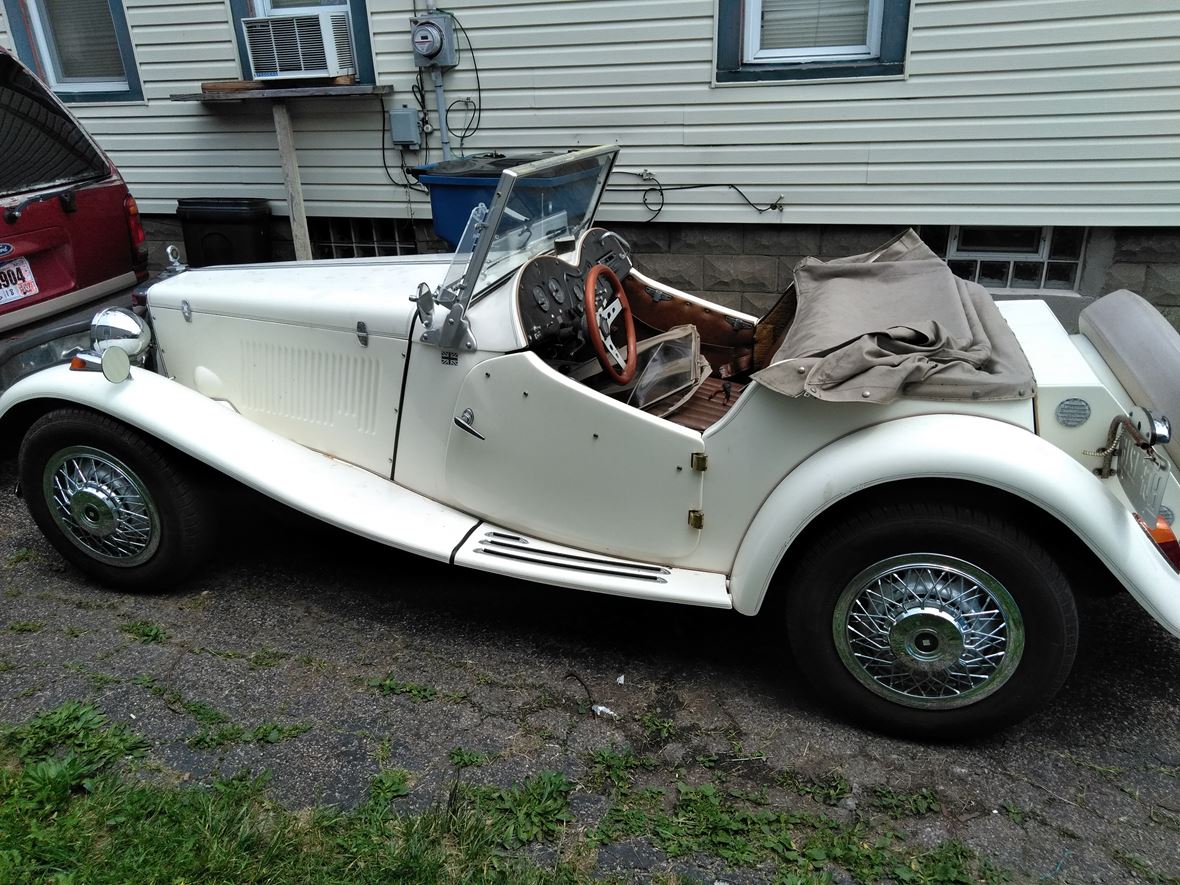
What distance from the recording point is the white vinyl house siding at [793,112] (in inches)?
230

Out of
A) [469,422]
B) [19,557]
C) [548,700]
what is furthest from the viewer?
[19,557]

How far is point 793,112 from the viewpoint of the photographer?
6410 millimetres

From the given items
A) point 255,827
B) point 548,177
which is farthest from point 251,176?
point 255,827

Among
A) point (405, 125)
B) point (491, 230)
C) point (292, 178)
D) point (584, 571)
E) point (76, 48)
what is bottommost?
point (584, 571)

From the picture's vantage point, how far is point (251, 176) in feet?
26.2

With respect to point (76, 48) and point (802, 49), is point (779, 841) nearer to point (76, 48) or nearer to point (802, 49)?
point (802, 49)

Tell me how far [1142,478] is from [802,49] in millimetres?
4822

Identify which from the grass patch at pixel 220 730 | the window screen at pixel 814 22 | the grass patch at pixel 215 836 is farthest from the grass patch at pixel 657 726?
the window screen at pixel 814 22

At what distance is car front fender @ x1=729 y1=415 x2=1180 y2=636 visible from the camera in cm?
256

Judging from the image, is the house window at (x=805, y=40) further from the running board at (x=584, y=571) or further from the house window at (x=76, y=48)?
the house window at (x=76, y=48)

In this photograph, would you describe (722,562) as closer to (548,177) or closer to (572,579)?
(572,579)

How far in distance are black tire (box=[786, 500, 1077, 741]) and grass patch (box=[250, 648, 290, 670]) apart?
1889mm

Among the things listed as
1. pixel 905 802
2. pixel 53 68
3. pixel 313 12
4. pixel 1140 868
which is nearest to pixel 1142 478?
pixel 1140 868

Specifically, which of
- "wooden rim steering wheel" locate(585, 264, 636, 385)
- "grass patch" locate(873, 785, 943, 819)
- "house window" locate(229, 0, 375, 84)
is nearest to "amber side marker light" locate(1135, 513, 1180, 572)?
"grass patch" locate(873, 785, 943, 819)
